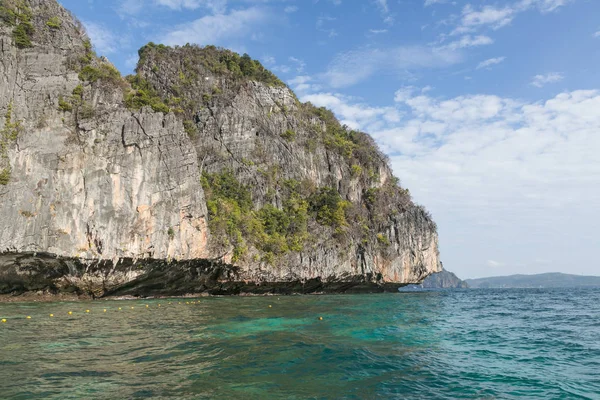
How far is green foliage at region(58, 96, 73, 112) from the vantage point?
98.0 feet

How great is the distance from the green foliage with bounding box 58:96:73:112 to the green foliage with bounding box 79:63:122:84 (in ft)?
8.88

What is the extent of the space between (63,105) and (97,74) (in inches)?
164

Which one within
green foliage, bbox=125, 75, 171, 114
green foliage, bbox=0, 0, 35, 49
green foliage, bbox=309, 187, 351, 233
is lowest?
green foliage, bbox=309, 187, 351, 233

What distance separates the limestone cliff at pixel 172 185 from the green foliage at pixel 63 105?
0.13 meters

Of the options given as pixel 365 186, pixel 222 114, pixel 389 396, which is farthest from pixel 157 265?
pixel 365 186

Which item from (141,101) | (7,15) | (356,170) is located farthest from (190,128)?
(356,170)

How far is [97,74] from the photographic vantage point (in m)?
32.4

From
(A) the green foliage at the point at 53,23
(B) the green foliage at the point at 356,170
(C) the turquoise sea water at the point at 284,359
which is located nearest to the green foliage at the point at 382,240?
(B) the green foliage at the point at 356,170

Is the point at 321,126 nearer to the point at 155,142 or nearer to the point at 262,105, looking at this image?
the point at 262,105

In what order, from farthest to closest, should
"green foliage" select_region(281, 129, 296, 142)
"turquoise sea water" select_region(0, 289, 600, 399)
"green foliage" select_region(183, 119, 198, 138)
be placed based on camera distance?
"green foliage" select_region(281, 129, 296, 142) → "green foliage" select_region(183, 119, 198, 138) → "turquoise sea water" select_region(0, 289, 600, 399)

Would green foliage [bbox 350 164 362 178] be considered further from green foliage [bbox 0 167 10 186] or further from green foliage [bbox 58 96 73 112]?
green foliage [bbox 0 167 10 186]

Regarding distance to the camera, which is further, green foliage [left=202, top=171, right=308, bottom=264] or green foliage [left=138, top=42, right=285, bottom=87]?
green foliage [left=138, top=42, right=285, bottom=87]

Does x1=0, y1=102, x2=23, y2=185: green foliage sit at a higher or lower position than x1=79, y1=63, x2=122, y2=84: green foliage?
lower

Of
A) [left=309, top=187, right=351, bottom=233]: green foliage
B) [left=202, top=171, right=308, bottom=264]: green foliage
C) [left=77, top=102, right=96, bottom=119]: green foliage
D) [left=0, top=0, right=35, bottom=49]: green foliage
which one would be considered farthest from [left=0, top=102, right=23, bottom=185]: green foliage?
[left=309, top=187, right=351, bottom=233]: green foliage
